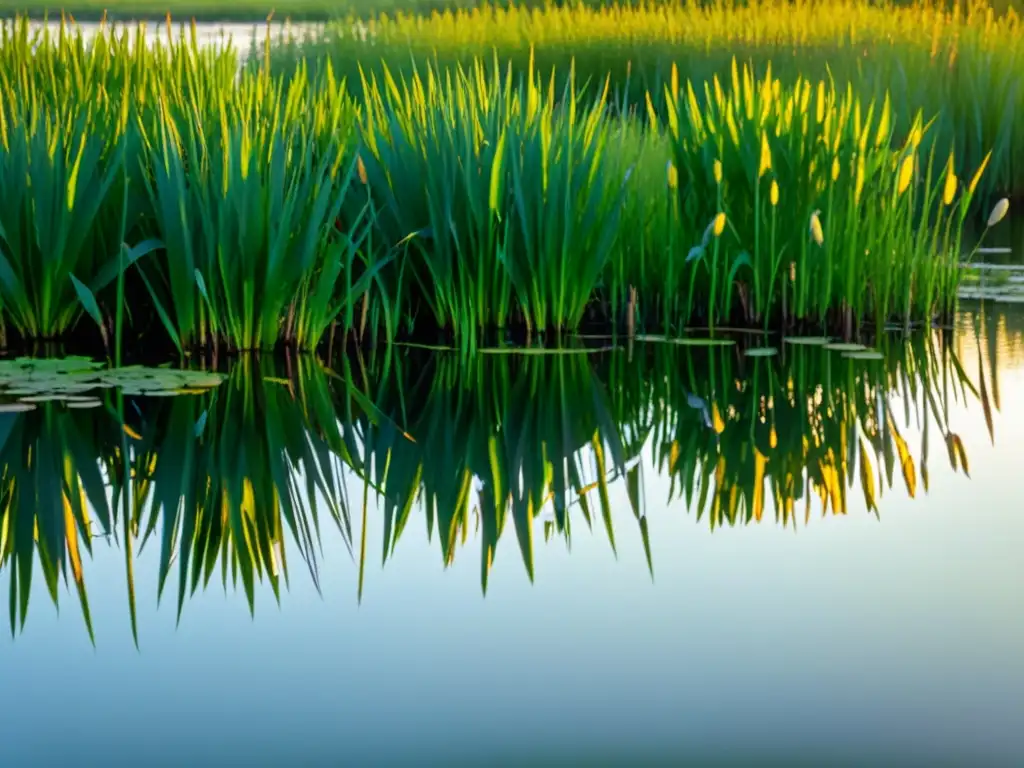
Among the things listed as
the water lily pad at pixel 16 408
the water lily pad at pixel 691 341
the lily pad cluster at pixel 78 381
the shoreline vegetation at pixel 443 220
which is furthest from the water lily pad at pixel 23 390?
the water lily pad at pixel 691 341

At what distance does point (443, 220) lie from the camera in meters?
5.35

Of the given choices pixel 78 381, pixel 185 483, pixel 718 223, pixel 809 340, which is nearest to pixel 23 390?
pixel 78 381

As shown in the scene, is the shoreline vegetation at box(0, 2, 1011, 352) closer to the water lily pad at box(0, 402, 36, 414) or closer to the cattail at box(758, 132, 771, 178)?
the cattail at box(758, 132, 771, 178)

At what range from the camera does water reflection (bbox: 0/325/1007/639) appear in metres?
3.17

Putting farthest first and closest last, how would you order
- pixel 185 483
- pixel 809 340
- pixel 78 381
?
pixel 809 340, pixel 78 381, pixel 185 483

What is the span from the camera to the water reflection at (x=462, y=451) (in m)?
3.17

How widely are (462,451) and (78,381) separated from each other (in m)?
1.33

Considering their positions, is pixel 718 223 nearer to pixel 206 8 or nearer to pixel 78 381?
pixel 78 381

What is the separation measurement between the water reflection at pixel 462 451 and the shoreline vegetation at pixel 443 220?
335 mm

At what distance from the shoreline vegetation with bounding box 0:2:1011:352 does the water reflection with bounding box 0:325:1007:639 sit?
0.34m

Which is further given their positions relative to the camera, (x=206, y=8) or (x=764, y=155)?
(x=206, y=8)

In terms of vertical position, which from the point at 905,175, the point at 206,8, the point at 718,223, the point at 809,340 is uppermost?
the point at 206,8

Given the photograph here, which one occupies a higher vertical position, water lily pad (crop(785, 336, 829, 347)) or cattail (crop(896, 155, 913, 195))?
cattail (crop(896, 155, 913, 195))

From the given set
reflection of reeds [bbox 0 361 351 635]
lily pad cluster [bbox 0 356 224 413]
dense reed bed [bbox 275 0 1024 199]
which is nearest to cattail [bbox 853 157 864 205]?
reflection of reeds [bbox 0 361 351 635]
